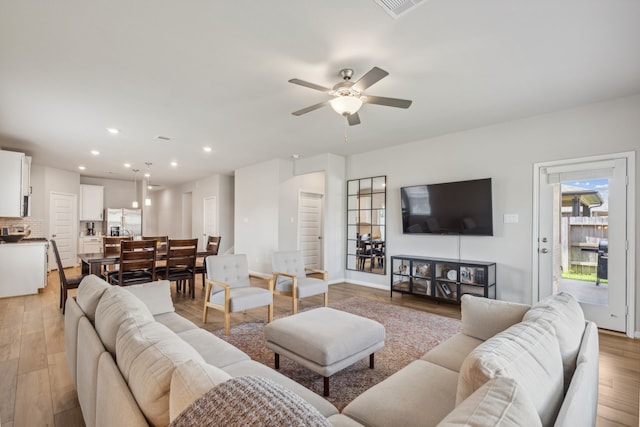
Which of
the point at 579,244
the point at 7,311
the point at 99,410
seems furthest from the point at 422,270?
the point at 7,311

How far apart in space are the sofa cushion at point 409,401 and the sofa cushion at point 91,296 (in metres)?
1.55

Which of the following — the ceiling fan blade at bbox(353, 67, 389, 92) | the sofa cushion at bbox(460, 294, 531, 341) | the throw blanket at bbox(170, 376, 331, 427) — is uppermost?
the ceiling fan blade at bbox(353, 67, 389, 92)

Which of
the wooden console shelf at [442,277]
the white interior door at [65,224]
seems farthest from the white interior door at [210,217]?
the wooden console shelf at [442,277]

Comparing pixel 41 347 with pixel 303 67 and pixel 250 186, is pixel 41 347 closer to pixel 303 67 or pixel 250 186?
pixel 303 67

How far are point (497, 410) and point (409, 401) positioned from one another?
0.77 meters

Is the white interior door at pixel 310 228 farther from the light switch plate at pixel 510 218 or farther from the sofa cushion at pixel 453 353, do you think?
the sofa cushion at pixel 453 353

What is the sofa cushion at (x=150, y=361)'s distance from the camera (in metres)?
0.93

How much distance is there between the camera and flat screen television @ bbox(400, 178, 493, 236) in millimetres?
4355

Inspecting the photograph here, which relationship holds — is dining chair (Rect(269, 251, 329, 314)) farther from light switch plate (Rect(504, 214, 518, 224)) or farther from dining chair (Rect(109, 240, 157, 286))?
light switch plate (Rect(504, 214, 518, 224))

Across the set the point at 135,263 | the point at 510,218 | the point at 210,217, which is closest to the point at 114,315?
the point at 135,263

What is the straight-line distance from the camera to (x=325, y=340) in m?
2.11

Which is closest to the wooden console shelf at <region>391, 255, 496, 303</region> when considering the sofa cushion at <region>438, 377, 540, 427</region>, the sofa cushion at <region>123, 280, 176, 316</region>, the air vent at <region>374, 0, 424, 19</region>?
the air vent at <region>374, 0, 424, 19</region>

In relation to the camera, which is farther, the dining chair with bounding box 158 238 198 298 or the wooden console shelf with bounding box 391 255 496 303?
the dining chair with bounding box 158 238 198 298

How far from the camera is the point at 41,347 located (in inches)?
116
